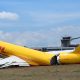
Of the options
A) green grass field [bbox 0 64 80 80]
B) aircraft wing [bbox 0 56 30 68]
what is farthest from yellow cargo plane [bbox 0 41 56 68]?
green grass field [bbox 0 64 80 80]

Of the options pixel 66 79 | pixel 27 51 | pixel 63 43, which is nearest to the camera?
pixel 66 79

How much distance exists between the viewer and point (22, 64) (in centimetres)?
4241

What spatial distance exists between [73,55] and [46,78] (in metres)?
16.6

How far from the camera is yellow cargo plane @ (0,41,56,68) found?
4400 cm

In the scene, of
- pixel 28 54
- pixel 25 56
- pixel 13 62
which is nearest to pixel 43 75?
pixel 13 62

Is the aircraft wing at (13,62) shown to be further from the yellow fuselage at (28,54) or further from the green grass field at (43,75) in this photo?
the green grass field at (43,75)

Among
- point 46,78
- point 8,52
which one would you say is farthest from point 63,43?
point 46,78

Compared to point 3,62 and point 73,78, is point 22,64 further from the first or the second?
point 73,78

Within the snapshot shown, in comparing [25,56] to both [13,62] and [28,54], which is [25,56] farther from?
[13,62]

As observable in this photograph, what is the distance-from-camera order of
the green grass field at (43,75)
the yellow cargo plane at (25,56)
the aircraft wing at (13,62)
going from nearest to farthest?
the green grass field at (43,75), the aircraft wing at (13,62), the yellow cargo plane at (25,56)

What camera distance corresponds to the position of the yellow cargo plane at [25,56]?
44000 mm

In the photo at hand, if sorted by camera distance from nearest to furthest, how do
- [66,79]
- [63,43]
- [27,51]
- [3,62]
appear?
[66,79]
[3,62]
[27,51]
[63,43]

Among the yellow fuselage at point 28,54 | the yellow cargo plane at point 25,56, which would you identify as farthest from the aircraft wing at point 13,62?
the yellow fuselage at point 28,54

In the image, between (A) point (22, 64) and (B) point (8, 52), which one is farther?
(B) point (8, 52)
